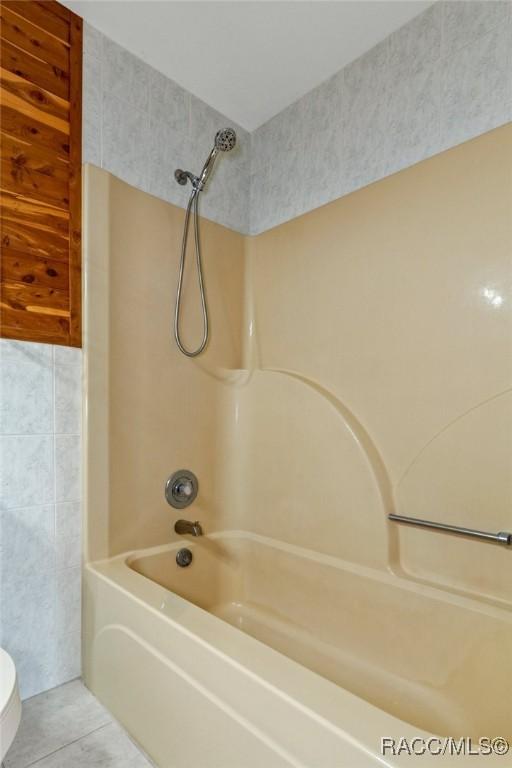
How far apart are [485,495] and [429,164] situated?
1126 millimetres

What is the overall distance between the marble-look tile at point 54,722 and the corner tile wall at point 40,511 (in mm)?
53

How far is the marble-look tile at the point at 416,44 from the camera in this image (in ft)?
4.98

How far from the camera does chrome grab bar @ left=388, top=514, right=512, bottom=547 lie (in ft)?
4.17

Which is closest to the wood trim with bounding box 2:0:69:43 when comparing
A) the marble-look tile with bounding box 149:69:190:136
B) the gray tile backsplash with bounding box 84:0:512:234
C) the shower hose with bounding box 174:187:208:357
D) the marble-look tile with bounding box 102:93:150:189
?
the gray tile backsplash with bounding box 84:0:512:234

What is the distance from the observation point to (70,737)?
1.26 meters

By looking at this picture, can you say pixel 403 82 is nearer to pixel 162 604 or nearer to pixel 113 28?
pixel 113 28

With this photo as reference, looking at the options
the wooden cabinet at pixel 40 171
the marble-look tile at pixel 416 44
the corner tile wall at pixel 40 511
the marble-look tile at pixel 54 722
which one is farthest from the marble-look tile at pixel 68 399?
the marble-look tile at pixel 416 44

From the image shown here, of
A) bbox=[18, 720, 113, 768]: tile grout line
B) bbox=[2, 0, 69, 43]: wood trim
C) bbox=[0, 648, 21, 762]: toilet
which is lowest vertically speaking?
bbox=[18, 720, 113, 768]: tile grout line

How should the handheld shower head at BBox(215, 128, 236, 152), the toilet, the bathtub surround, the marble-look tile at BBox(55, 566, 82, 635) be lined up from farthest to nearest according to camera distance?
the handheld shower head at BBox(215, 128, 236, 152)
the marble-look tile at BBox(55, 566, 82, 635)
the bathtub surround
the toilet

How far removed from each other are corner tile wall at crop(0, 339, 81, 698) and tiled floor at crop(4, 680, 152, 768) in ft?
0.28

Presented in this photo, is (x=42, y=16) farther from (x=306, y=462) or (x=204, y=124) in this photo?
(x=306, y=462)

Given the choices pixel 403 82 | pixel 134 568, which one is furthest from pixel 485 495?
pixel 403 82

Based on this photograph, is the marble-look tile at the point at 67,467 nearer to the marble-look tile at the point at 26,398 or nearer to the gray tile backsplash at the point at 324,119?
the marble-look tile at the point at 26,398

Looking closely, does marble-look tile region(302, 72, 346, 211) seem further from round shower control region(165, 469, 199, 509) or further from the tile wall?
round shower control region(165, 469, 199, 509)
